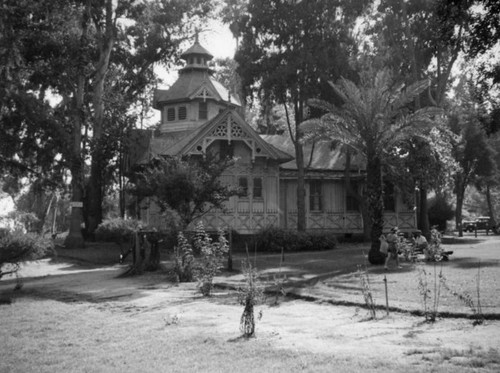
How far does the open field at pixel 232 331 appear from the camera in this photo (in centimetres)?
714

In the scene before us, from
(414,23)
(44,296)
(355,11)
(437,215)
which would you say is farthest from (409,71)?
(44,296)

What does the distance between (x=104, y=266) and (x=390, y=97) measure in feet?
46.2

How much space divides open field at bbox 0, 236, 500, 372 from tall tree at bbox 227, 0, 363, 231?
52.1 feet

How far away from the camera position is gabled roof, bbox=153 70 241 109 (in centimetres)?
3703

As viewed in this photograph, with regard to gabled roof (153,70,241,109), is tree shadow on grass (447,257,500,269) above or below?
below

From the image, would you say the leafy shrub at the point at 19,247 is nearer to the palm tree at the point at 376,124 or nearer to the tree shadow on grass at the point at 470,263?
the palm tree at the point at 376,124

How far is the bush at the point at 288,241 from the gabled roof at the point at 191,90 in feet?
33.8

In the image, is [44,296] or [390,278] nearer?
[44,296]

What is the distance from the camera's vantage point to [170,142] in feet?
109

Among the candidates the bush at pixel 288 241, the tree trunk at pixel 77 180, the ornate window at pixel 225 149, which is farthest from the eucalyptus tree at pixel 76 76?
the bush at pixel 288 241

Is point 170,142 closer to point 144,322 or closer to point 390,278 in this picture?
point 390,278

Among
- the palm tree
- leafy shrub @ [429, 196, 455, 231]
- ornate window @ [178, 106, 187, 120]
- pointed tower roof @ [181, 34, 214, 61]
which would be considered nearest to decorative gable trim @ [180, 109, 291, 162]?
ornate window @ [178, 106, 187, 120]

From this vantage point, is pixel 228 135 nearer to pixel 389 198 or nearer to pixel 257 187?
pixel 257 187

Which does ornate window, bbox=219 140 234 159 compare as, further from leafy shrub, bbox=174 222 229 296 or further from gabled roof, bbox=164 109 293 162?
leafy shrub, bbox=174 222 229 296
